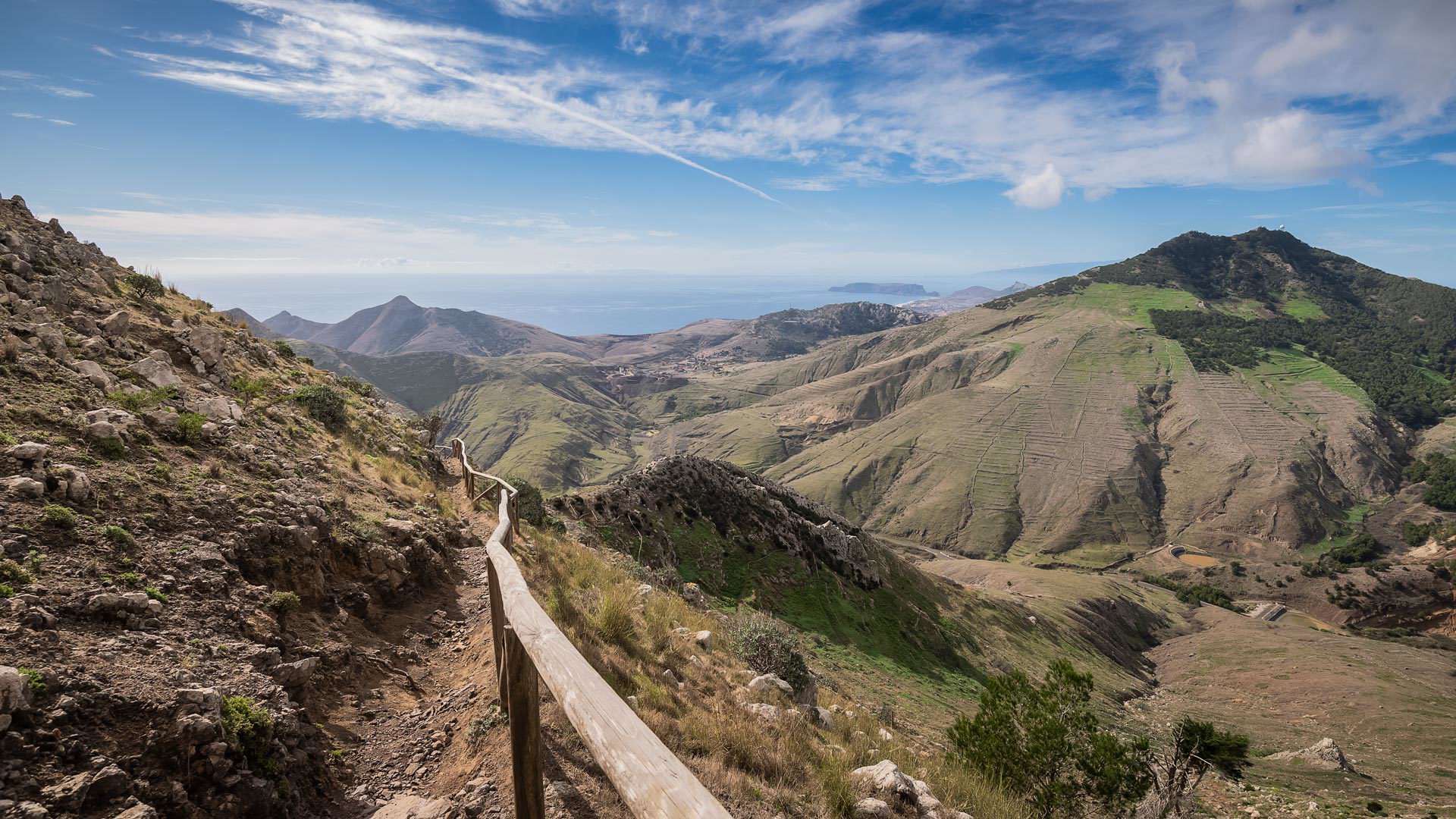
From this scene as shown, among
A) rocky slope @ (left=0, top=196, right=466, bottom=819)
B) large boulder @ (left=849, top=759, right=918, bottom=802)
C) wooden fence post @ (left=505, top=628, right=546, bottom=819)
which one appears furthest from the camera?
large boulder @ (left=849, top=759, right=918, bottom=802)

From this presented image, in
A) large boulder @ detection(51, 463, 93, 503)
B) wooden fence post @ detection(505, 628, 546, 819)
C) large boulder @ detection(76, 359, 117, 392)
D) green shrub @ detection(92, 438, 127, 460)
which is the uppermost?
large boulder @ detection(76, 359, 117, 392)

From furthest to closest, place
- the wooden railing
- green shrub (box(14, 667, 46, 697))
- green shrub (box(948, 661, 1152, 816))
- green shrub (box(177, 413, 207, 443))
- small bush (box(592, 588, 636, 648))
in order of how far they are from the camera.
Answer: green shrub (box(948, 661, 1152, 816)), green shrub (box(177, 413, 207, 443)), small bush (box(592, 588, 636, 648)), green shrub (box(14, 667, 46, 697)), the wooden railing

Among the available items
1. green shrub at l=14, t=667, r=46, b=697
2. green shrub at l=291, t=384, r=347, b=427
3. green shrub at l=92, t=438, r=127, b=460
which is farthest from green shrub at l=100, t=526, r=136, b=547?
green shrub at l=291, t=384, r=347, b=427

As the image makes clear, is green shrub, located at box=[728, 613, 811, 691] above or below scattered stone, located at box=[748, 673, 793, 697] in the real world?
below

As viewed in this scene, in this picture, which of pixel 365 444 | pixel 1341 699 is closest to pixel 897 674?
pixel 365 444

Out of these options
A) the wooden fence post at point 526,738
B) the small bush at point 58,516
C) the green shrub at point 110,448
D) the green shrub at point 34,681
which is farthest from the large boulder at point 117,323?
the wooden fence post at point 526,738

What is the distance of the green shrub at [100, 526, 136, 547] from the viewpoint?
5.97 meters

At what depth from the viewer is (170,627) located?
5457 millimetres

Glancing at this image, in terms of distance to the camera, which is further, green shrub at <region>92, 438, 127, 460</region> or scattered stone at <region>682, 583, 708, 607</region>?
scattered stone at <region>682, 583, 708, 607</region>

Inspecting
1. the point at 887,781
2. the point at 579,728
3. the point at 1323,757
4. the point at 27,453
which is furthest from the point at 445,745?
the point at 1323,757

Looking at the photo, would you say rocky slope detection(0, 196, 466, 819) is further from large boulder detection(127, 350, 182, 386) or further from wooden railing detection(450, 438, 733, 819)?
wooden railing detection(450, 438, 733, 819)

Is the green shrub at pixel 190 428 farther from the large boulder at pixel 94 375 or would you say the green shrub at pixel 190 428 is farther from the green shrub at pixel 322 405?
the green shrub at pixel 322 405

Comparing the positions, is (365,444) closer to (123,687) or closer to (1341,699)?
(123,687)

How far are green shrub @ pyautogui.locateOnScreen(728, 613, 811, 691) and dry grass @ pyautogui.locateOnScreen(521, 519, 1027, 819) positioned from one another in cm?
49
